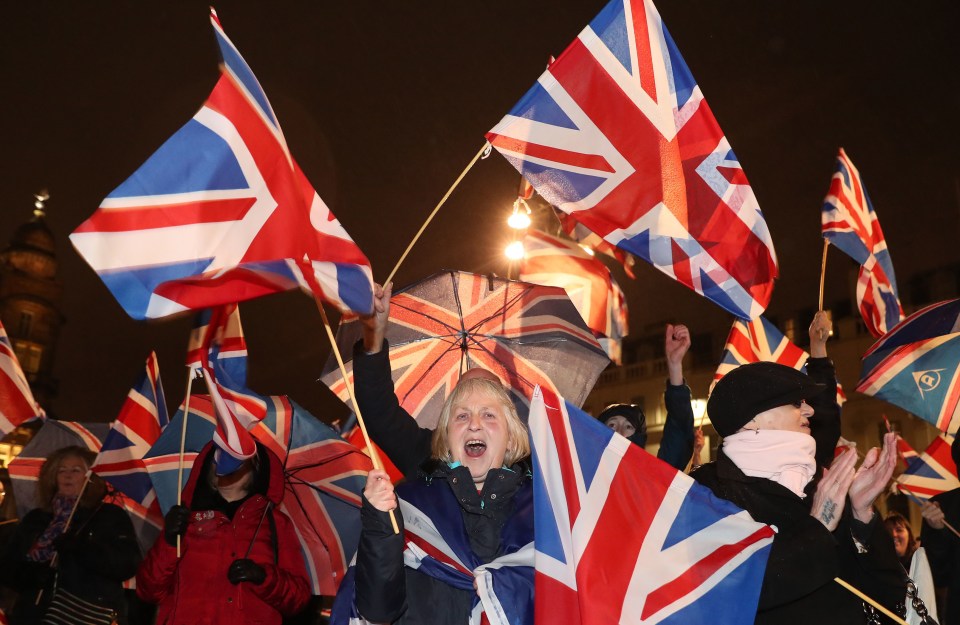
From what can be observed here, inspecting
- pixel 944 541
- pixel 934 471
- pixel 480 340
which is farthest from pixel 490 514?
pixel 934 471

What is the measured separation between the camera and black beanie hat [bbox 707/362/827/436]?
355 cm

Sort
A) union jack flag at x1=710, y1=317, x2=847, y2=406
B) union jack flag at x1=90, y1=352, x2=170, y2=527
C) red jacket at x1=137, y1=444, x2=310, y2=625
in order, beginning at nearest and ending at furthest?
red jacket at x1=137, y1=444, x2=310, y2=625 → union jack flag at x1=90, y1=352, x2=170, y2=527 → union jack flag at x1=710, y1=317, x2=847, y2=406

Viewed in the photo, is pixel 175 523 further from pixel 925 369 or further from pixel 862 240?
pixel 862 240

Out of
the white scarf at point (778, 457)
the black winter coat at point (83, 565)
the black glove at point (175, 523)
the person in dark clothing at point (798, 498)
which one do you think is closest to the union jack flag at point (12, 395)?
the black winter coat at point (83, 565)

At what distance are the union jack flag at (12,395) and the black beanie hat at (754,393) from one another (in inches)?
224

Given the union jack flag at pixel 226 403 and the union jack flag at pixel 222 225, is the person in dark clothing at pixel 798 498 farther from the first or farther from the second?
the union jack flag at pixel 226 403

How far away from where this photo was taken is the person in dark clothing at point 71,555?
5910 millimetres

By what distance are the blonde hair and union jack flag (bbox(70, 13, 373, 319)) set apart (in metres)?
0.53

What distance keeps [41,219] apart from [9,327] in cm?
1448

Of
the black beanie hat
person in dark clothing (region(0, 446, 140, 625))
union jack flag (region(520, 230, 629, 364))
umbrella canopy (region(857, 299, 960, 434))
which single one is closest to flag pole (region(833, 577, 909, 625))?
the black beanie hat

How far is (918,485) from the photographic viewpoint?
8.05 m

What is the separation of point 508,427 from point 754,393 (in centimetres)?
94

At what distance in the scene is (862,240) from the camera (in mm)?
8125

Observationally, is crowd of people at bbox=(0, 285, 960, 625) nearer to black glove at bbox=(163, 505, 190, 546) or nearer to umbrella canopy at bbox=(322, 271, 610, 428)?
black glove at bbox=(163, 505, 190, 546)
